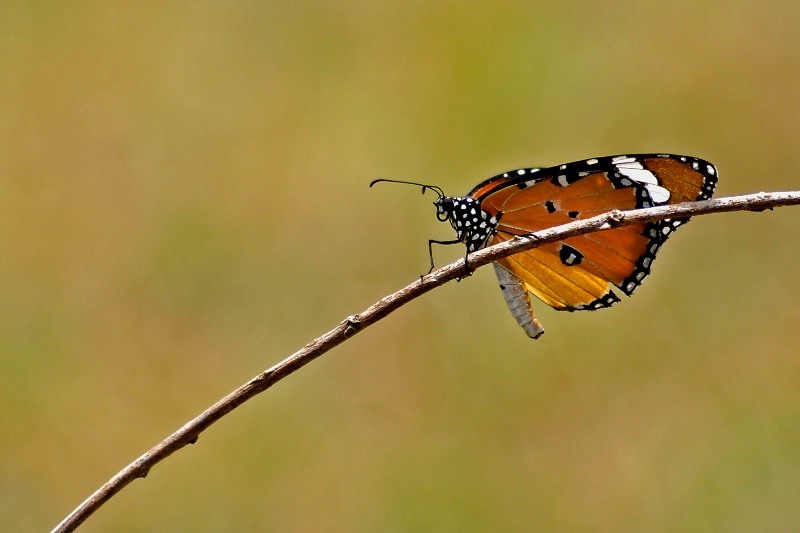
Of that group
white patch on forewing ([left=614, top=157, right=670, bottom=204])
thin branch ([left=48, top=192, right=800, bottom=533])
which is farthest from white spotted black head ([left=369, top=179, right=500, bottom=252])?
thin branch ([left=48, top=192, right=800, bottom=533])

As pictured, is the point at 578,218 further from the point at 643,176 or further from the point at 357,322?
the point at 357,322

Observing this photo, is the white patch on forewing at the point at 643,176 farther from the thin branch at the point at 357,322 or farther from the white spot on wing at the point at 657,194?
the thin branch at the point at 357,322

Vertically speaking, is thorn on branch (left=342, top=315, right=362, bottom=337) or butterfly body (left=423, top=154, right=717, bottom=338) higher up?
butterfly body (left=423, top=154, right=717, bottom=338)

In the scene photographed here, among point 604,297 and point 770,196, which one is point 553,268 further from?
point 770,196

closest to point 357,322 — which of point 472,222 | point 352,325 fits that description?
point 352,325

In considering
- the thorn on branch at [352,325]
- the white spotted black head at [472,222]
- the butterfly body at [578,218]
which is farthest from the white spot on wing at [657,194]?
the thorn on branch at [352,325]

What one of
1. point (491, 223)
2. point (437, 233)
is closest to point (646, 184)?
point (491, 223)

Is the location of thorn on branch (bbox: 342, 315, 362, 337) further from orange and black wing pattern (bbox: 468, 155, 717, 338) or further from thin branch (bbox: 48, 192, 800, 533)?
orange and black wing pattern (bbox: 468, 155, 717, 338)
